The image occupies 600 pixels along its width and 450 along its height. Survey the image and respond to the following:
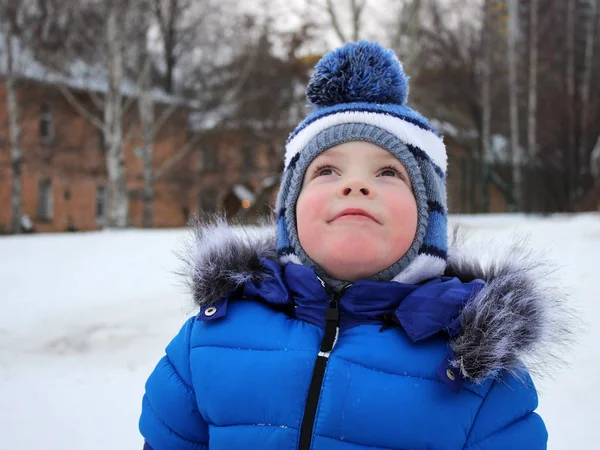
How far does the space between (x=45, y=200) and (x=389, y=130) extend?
22330mm

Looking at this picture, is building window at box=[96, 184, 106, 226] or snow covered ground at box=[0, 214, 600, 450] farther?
building window at box=[96, 184, 106, 226]

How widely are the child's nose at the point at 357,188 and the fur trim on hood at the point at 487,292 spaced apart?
0.41 m

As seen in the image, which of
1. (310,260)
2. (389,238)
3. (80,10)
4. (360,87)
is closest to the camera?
(389,238)

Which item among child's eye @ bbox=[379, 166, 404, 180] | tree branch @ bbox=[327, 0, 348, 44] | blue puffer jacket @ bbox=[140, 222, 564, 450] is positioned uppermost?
tree branch @ bbox=[327, 0, 348, 44]

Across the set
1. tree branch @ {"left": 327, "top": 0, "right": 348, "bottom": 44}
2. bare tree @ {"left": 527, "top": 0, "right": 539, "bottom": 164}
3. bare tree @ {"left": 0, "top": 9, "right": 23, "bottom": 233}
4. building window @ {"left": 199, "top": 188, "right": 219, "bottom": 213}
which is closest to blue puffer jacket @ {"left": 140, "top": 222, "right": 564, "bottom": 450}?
tree branch @ {"left": 327, "top": 0, "right": 348, "bottom": 44}

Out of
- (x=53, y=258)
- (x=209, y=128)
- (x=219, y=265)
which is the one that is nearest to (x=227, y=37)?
(x=209, y=128)

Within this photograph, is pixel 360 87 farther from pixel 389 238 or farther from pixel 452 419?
pixel 452 419

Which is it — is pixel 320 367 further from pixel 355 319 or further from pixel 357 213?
pixel 357 213

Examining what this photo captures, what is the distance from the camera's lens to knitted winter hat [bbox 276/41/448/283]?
164 centimetres

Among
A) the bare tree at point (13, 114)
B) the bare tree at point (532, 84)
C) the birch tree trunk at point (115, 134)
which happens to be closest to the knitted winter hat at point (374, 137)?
the birch tree trunk at point (115, 134)

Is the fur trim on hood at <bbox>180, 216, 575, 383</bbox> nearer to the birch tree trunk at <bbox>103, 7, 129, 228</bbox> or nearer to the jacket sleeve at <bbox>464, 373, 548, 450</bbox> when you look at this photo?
the jacket sleeve at <bbox>464, 373, 548, 450</bbox>

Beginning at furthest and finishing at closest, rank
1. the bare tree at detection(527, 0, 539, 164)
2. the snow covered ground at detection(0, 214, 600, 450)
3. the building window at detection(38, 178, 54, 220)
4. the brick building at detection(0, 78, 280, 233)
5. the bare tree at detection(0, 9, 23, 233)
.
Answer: the building window at detection(38, 178, 54, 220) → the brick building at detection(0, 78, 280, 233) → the bare tree at detection(527, 0, 539, 164) → the bare tree at detection(0, 9, 23, 233) → the snow covered ground at detection(0, 214, 600, 450)

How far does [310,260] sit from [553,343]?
777 millimetres

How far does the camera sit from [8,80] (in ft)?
47.7
